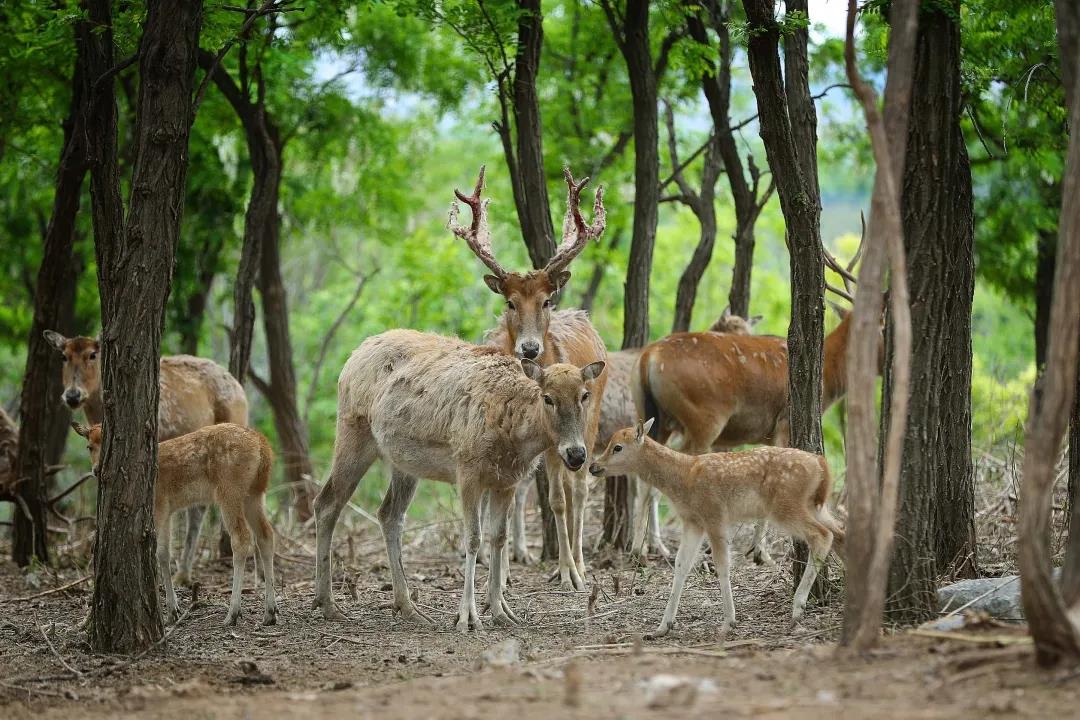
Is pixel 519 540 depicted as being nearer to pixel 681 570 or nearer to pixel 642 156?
pixel 642 156

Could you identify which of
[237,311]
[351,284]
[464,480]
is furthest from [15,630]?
[351,284]

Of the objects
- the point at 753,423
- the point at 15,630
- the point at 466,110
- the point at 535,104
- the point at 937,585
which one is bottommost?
the point at 15,630

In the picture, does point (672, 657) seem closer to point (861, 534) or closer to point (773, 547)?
point (861, 534)

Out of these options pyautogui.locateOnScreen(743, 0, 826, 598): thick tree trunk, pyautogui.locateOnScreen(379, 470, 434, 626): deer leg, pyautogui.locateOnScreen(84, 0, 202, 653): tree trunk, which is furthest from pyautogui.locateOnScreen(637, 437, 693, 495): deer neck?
pyautogui.locateOnScreen(84, 0, 202, 653): tree trunk

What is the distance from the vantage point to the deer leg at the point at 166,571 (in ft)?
30.1

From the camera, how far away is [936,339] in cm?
757

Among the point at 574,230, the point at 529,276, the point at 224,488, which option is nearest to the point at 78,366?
the point at 224,488

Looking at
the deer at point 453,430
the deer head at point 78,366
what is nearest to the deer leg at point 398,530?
the deer at point 453,430

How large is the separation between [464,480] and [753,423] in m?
4.24

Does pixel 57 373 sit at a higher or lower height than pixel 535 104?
lower

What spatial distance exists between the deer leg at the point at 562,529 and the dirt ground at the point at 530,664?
21 centimetres

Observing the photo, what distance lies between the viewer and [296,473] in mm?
17891

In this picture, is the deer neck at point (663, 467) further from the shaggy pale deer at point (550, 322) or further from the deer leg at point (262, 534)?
the deer leg at point (262, 534)

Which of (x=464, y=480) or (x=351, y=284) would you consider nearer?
(x=464, y=480)
